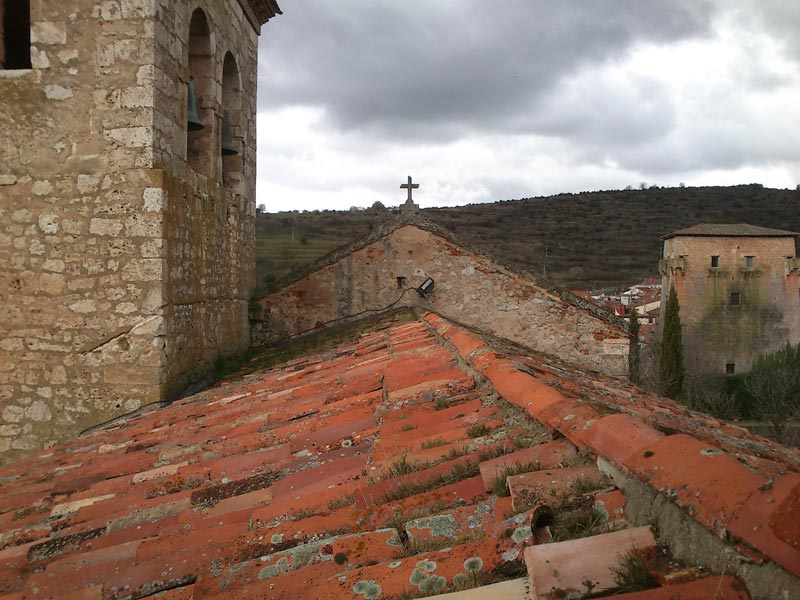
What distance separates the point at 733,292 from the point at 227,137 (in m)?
28.2

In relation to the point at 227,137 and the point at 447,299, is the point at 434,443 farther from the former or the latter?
the point at 227,137

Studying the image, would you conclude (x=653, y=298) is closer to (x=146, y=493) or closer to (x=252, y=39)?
(x=252, y=39)

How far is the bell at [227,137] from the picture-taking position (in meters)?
7.57

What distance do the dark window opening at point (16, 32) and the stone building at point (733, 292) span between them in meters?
28.1

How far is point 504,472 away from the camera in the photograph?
7.30 feet

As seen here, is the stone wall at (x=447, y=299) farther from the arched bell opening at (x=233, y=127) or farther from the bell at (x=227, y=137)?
the bell at (x=227, y=137)

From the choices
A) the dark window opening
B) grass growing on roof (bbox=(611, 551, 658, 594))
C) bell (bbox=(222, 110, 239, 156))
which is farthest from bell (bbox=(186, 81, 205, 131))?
Answer: grass growing on roof (bbox=(611, 551, 658, 594))

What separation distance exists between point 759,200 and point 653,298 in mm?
28411

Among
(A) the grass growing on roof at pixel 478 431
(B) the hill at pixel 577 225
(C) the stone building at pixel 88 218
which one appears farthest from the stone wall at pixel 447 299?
(B) the hill at pixel 577 225

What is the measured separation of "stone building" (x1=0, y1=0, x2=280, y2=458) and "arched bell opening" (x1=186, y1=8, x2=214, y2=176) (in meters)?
1.03

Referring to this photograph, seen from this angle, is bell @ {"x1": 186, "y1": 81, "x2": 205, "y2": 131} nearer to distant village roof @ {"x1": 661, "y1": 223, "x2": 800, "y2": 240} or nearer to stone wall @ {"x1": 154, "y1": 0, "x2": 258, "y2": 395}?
stone wall @ {"x1": 154, "y1": 0, "x2": 258, "y2": 395}

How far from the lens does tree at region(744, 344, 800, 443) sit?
2348cm

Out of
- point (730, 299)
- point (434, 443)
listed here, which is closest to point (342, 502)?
point (434, 443)

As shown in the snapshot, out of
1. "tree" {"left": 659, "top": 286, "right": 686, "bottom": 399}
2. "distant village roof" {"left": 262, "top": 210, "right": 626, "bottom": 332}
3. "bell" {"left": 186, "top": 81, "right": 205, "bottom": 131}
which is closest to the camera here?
"bell" {"left": 186, "top": 81, "right": 205, "bottom": 131}
